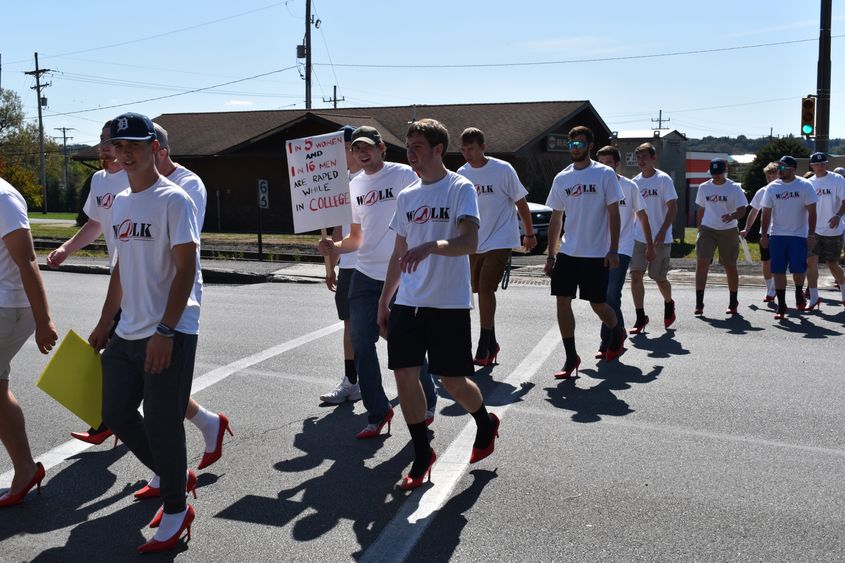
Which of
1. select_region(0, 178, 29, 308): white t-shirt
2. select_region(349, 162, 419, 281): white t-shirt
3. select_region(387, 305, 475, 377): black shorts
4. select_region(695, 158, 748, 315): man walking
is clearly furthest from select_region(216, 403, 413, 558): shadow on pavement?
select_region(695, 158, 748, 315): man walking

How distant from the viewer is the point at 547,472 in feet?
16.9

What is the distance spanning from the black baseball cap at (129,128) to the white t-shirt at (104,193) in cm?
199

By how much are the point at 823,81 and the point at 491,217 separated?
1119 centimetres

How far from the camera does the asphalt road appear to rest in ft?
13.8

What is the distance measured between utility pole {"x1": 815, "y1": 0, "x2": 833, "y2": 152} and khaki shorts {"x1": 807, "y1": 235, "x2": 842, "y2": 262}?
5.47 m

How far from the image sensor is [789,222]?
10.9 meters

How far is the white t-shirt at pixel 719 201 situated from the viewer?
10.9 m

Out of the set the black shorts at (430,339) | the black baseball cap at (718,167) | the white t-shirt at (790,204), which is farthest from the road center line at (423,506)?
the white t-shirt at (790,204)

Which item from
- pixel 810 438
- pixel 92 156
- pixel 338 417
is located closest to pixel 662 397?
Answer: pixel 810 438

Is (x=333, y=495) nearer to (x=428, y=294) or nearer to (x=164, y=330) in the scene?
(x=428, y=294)

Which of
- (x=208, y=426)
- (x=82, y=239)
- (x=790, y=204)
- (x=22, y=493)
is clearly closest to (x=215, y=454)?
(x=208, y=426)

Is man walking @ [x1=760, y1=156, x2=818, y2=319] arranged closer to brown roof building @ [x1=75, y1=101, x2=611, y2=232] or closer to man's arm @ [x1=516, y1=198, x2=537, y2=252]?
man's arm @ [x1=516, y1=198, x2=537, y2=252]

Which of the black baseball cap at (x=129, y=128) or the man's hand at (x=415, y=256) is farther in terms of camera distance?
the man's hand at (x=415, y=256)

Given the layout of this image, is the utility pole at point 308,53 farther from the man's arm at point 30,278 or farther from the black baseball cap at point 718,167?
the man's arm at point 30,278
